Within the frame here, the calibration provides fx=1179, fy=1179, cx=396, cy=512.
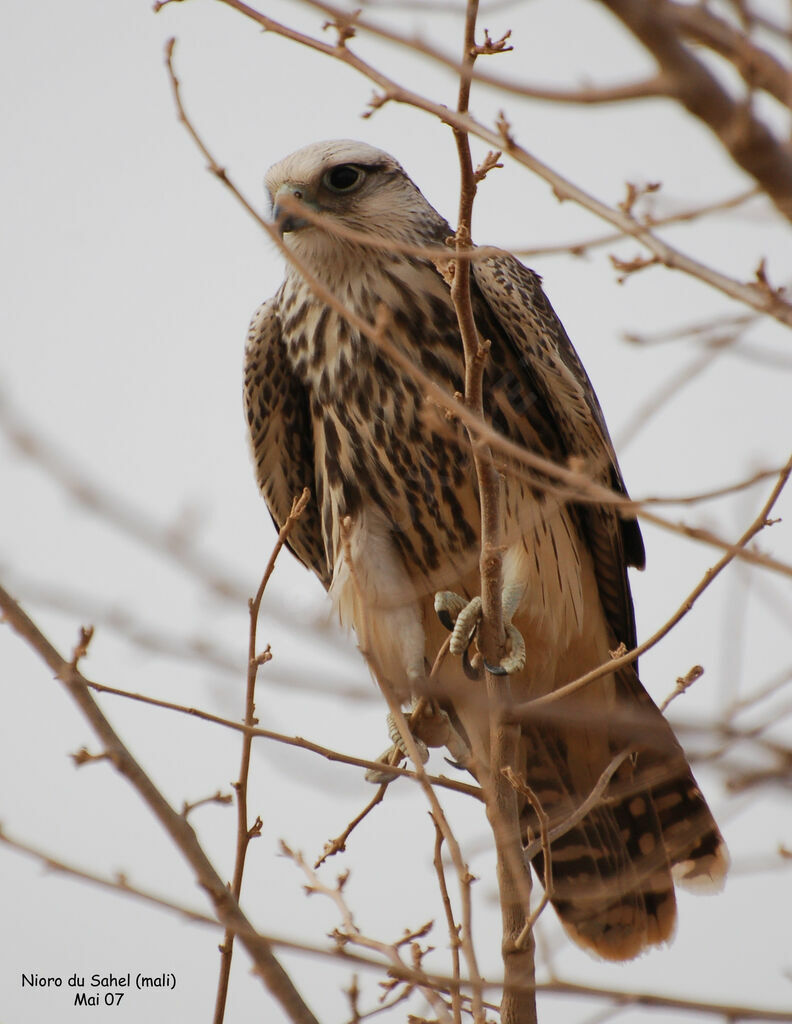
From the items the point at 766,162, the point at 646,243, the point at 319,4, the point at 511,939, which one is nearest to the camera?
the point at 766,162

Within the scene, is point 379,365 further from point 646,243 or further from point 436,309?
point 646,243

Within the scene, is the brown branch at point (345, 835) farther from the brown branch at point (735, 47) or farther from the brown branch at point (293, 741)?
the brown branch at point (735, 47)

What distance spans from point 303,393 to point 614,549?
1208 mm

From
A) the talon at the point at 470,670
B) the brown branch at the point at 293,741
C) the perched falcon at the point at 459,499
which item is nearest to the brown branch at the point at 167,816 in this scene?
the brown branch at the point at 293,741

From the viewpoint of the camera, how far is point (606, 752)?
4.07 meters

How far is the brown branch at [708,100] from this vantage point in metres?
0.99

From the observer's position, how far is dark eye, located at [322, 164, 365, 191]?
13.1 ft

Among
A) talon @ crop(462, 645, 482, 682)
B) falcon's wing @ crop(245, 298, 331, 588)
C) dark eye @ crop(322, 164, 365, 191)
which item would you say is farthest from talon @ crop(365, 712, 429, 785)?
dark eye @ crop(322, 164, 365, 191)

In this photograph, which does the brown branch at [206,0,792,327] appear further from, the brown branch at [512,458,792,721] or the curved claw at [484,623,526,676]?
the curved claw at [484,623,526,676]

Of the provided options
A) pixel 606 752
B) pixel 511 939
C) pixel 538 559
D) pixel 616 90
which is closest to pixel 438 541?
pixel 538 559

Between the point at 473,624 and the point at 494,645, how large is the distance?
0.62 meters

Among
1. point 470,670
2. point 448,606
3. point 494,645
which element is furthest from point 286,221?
point 494,645

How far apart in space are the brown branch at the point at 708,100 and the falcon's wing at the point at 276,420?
3.11 meters

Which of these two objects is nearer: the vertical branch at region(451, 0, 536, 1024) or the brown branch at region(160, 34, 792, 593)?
the brown branch at region(160, 34, 792, 593)
